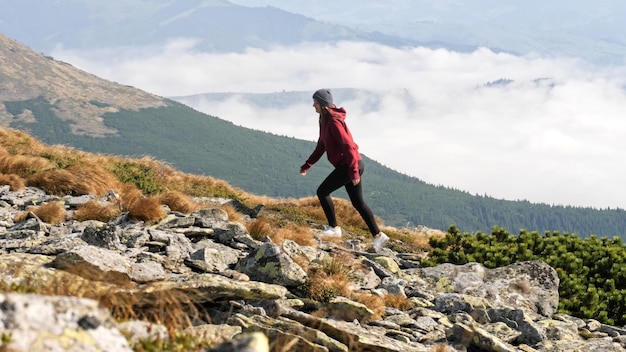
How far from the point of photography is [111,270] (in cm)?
805

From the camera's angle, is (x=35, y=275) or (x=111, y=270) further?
(x=111, y=270)

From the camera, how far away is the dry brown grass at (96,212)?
13719 mm

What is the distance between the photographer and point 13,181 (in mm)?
17422

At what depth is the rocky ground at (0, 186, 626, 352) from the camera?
4262 mm

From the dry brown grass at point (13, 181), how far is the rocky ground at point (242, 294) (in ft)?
1.45

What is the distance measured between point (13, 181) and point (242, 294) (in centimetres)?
1208

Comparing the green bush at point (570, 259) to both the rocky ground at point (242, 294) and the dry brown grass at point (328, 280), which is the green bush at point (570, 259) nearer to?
the rocky ground at point (242, 294)

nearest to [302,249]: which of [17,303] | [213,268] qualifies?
[213,268]

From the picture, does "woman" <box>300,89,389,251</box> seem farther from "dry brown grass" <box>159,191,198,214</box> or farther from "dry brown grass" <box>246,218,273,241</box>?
"dry brown grass" <box>159,191,198,214</box>

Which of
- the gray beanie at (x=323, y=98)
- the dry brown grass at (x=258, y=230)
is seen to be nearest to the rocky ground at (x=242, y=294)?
the dry brown grass at (x=258, y=230)

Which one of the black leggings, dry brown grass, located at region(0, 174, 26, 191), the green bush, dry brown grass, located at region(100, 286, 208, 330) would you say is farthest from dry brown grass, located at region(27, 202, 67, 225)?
the green bush

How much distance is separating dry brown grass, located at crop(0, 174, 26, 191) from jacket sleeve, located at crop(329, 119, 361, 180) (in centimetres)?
914

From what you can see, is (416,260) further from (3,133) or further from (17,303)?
(3,133)

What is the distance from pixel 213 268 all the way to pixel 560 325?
6.52 m
